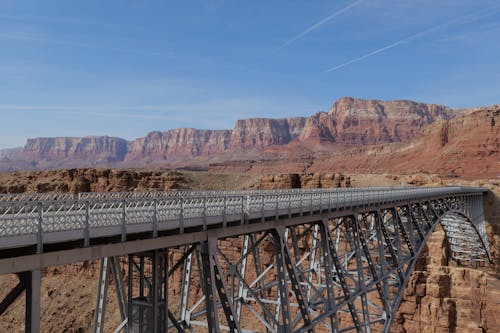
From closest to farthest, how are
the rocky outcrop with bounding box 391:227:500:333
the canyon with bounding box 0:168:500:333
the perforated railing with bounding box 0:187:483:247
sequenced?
the perforated railing with bounding box 0:187:483:247, the rocky outcrop with bounding box 391:227:500:333, the canyon with bounding box 0:168:500:333

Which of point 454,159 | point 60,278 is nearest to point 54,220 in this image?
point 60,278

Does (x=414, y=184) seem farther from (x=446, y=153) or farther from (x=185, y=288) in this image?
(x=185, y=288)

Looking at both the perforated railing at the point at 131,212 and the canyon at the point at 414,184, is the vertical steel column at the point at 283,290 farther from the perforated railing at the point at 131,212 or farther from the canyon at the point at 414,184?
the canyon at the point at 414,184

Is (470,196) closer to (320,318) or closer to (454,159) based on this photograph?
(320,318)

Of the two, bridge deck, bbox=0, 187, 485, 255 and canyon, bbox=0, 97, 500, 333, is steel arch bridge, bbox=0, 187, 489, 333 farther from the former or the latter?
canyon, bbox=0, 97, 500, 333

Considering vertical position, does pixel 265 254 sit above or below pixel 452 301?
above

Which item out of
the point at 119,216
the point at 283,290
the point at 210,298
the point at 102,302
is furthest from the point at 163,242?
the point at 283,290

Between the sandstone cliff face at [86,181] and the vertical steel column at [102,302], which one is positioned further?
the sandstone cliff face at [86,181]

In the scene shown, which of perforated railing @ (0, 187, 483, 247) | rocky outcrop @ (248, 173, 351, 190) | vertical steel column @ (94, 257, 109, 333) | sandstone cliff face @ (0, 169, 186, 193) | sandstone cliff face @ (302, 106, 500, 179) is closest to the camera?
perforated railing @ (0, 187, 483, 247)

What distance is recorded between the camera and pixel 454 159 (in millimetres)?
108625

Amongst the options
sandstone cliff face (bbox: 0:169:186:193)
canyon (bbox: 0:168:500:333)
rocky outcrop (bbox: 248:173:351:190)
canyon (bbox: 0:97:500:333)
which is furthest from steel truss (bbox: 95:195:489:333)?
sandstone cliff face (bbox: 0:169:186:193)

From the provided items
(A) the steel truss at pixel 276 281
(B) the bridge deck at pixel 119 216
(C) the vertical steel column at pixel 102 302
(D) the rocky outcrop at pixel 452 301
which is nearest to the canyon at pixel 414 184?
(D) the rocky outcrop at pixel 452 301

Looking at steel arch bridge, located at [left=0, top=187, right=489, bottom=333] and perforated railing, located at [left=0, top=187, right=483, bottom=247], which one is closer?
steel arch bridge, located at [left=0, top=187, right=489, bottom=333]

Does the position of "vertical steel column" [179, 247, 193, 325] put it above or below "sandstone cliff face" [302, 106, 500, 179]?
below
